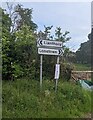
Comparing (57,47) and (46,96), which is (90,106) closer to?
(46,96)

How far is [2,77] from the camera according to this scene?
1186cm

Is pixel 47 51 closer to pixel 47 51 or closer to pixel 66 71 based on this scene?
pixel 47 51

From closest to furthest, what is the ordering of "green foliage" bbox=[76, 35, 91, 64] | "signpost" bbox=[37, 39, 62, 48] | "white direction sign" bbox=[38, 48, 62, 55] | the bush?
"signpost" bbox=[37, 39, 62, 48]
"white direction sign" bbox=[38, 48, 62, 55]
the bush
"green foliage" bbox=[76, 35, 91, 64]

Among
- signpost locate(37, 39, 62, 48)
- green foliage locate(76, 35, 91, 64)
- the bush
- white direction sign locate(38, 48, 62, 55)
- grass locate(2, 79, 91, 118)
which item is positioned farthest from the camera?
green foliage locate(76, 35, 91, 64)

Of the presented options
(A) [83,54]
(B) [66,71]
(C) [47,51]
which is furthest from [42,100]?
(A) [83,54]

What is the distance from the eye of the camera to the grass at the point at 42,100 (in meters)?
8.90

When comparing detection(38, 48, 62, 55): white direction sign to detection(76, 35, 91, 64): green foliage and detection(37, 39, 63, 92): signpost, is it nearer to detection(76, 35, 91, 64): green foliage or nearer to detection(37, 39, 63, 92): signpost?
detection(37, 39, 63, 92): signpost

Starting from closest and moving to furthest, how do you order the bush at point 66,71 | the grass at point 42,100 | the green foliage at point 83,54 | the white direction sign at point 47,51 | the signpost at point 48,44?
the grass at point 42,100
the signpost at point 48,44
the white direction sign at point 47,51
the bush at point 66,71
the green foliage at point 83,54

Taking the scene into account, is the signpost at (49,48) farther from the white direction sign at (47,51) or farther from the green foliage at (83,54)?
the green foliage at (83,54)

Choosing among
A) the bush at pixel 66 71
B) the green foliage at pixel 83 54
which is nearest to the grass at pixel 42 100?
the bush at pixel 66 71

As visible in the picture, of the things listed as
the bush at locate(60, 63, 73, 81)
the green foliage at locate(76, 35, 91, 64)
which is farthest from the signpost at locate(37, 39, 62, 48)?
the green foliage at locate(76, 35, 91, 64)

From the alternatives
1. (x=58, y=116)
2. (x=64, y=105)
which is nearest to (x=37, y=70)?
(x=64, y=105)

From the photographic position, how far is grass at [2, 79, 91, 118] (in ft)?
29.2

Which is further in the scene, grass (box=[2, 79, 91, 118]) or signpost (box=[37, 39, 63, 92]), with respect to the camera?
signpost (box=[37, 39, 63, 92])
